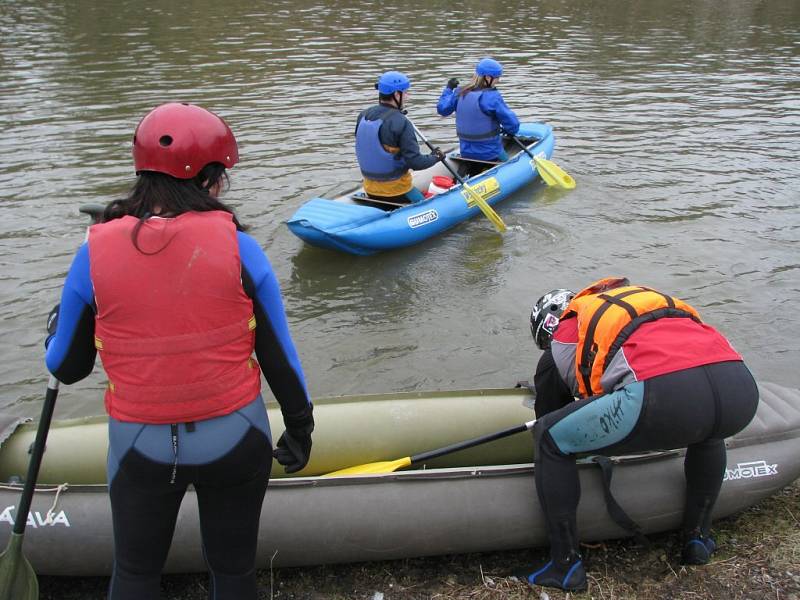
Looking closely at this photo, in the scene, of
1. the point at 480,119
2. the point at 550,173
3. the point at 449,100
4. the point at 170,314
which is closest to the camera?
the point at 170,314

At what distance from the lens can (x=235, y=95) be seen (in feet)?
42.5

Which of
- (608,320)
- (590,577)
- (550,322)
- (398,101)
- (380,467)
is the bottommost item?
(590,577)

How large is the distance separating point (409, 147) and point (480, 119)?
71.1 inches

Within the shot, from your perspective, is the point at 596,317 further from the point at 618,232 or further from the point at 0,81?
the point at 0,81

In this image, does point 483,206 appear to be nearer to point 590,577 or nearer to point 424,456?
point 424,456

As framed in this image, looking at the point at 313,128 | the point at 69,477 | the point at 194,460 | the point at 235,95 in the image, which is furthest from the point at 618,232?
the point at 235,95

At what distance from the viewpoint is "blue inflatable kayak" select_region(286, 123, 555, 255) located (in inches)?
271

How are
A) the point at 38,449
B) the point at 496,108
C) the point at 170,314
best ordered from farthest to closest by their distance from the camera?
the point at 496,108 < the point at 38,449 < the point at 170,314

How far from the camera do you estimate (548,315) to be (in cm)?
341

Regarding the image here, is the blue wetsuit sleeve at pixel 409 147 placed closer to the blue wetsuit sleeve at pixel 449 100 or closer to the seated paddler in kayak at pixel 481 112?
the seated paddler in kayak at pixel 481 112

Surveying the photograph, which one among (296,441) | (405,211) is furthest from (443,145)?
(296,441)

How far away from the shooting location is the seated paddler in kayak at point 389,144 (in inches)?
275

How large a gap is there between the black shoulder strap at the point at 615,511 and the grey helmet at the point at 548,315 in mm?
591

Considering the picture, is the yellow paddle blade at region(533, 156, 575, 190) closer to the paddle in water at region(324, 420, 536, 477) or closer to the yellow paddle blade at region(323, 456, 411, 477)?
the paddle in water at region(324, 420, 536, 477)
